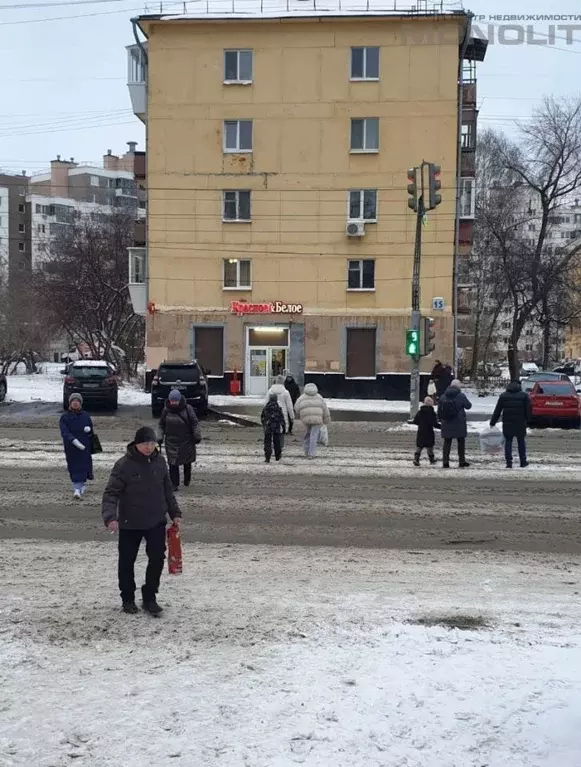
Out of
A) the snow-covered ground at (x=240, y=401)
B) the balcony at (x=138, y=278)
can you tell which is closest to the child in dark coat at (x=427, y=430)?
the snow-covered ground at (x=240, y=401)

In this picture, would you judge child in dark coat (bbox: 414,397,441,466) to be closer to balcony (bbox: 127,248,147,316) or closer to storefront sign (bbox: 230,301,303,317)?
storefront sign (bbox: 230,301,303,317)

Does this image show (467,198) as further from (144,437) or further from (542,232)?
(144,437)

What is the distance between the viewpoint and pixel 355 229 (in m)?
34.4

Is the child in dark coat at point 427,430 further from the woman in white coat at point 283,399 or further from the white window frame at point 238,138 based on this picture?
the white window frame at point 238,138

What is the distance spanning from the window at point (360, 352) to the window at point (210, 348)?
561 centimetres

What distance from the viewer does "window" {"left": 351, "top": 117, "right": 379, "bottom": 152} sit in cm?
3472

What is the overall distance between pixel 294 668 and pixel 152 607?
1.61 m

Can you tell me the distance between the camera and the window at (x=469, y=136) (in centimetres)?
3774

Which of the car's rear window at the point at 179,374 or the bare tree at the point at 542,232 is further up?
the bare tree at the point at 542,232

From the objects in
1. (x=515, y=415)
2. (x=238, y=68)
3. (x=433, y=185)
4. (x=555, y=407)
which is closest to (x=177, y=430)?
(x=515, y=415)

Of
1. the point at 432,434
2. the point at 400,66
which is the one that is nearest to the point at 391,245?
the point at 400,66

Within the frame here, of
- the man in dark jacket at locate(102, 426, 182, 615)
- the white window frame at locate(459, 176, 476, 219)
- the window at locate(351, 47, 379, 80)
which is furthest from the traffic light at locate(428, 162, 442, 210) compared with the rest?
the window at locate(351, 47, 379, 80)

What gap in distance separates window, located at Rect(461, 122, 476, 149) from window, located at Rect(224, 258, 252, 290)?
38.9 ft

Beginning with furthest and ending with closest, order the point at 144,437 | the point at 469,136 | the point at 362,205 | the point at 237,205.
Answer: the point at 469,136 → the point at 237,205 → the point at 362,205 → the point at 144,437
